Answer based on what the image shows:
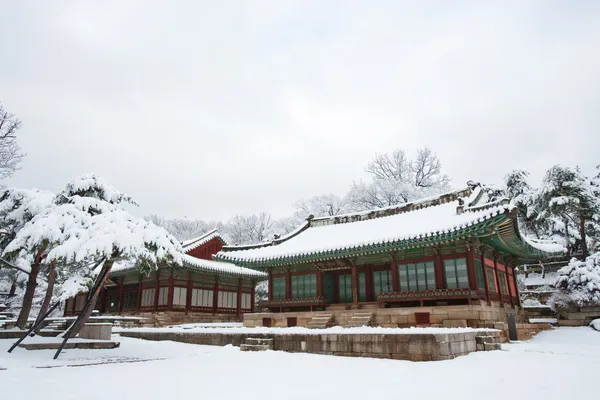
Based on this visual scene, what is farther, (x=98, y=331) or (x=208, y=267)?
(x=208, y=267)

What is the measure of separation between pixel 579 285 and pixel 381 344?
54.7 feet

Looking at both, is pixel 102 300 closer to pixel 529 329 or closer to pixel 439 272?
pixel 439 272

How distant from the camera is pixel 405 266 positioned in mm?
18750

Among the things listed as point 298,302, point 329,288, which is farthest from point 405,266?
point 298,302

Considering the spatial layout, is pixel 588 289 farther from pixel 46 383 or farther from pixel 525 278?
pixel 46 383

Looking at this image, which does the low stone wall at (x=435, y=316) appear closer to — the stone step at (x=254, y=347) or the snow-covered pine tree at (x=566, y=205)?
the stone step at (x=254, y=347)

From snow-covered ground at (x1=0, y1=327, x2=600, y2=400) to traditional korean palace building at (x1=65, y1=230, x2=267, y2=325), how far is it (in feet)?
56.2

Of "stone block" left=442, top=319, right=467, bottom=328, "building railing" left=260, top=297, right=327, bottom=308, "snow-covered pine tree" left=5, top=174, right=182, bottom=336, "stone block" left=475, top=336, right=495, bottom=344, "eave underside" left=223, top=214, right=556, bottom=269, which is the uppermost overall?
"eave underside" left=223, top=214, right=556, bottom=269

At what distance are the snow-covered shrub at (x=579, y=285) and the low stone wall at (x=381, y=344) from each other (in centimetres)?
1157

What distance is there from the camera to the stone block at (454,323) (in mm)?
15566

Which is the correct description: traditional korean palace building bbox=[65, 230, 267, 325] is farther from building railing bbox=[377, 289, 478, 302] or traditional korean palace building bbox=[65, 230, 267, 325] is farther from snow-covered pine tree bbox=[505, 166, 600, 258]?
Answer: snow-covered pine tree bbox=[505, 166, 600, 258]

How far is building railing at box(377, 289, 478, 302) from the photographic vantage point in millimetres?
16281

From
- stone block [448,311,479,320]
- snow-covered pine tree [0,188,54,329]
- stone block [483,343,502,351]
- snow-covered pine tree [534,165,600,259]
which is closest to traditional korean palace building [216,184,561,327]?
stone block [448,311,479,320]

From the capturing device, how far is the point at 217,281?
31.3m
